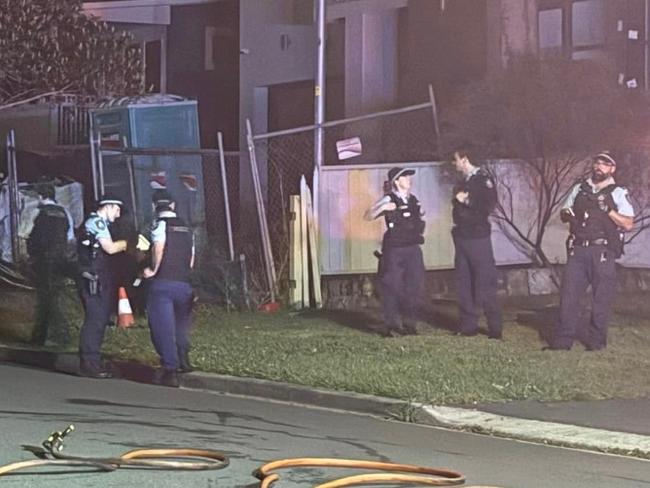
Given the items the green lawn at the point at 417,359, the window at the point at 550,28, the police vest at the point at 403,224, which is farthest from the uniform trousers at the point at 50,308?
the window at the point at 550,28

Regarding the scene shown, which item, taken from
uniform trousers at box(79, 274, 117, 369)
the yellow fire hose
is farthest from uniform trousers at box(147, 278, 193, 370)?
the yellow fire hose

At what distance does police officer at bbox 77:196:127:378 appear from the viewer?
40.2 ft

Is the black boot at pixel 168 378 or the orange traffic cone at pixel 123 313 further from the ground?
the orange traffic cone at pixel 123 313

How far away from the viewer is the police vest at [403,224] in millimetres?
13695

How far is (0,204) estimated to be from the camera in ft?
67.7

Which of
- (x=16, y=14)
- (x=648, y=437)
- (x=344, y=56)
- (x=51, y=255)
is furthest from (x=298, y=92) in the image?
(x=648, y=437)

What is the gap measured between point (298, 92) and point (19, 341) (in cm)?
1291

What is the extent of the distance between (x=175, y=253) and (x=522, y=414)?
12.6ft

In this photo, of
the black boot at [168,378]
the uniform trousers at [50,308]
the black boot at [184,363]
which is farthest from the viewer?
the uniform trousers at [50,308]

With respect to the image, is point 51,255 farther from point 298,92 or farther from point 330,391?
point 298,92

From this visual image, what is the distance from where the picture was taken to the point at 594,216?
484 inches

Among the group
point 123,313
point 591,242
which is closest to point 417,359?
point 591,242

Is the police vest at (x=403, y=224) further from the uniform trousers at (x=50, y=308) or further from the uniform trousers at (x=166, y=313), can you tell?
the uniform trousers at (x=50, y=308)

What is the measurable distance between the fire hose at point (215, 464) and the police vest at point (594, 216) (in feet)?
16.9
